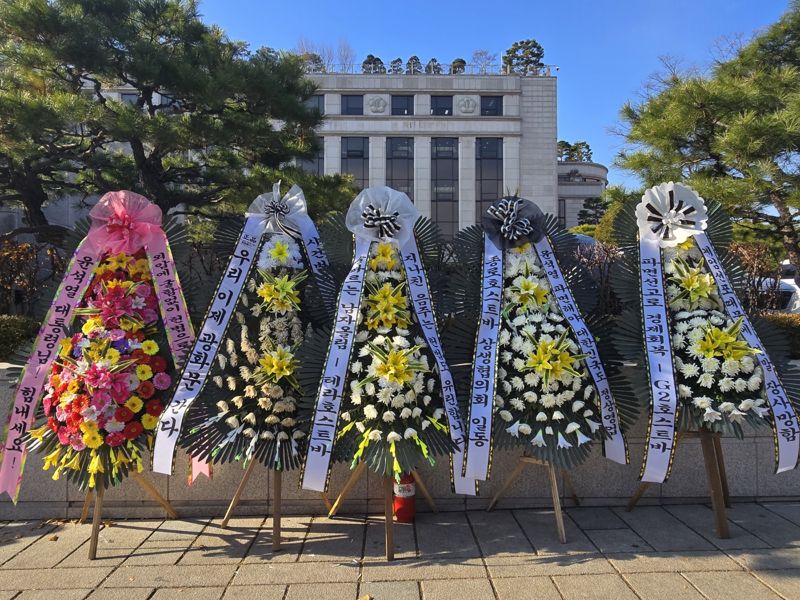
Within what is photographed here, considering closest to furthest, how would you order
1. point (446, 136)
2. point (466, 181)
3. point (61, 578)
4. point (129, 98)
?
1. point (61, 578)
2. point (129, 98)
3. point (466, 181)
4. point (446, 136)

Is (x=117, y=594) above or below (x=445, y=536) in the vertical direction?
below

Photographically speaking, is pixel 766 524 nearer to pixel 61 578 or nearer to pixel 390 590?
pixel 390 590

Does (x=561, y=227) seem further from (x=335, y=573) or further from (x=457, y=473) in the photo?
(x=335, y=573)

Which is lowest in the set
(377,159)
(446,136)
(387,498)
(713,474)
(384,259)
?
(387,498)

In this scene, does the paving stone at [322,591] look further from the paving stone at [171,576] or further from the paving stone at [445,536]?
the paving stone at [445,536]

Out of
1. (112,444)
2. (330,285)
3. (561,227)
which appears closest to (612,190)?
(561,227)

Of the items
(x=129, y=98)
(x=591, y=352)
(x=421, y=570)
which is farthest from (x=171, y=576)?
(x=129, y=98)

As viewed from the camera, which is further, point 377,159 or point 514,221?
point 377,159

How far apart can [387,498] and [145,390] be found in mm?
1714

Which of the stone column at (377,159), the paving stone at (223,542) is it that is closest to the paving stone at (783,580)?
the paving stone at (223,542)

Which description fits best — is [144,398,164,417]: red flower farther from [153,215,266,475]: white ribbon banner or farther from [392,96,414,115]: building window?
[392,96,414,115]: building window

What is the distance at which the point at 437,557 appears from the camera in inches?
142

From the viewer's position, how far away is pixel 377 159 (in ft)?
139

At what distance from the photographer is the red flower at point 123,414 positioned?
3.67 m
